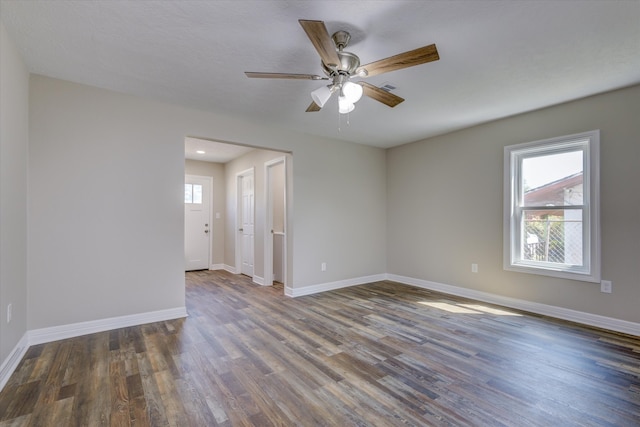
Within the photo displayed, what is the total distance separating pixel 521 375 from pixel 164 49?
12.2ft

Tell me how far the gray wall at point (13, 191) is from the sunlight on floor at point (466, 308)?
4.21 metres

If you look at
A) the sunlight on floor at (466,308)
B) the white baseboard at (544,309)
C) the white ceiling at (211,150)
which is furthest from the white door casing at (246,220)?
the sunlight on floor at (466,308)

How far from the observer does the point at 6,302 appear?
86.9 inches

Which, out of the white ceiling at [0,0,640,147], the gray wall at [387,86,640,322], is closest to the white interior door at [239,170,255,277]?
the white ceiling at [0,0,640,147]

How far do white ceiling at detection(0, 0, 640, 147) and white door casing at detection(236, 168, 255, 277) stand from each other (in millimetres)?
2529

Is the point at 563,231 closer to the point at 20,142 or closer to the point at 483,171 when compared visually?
the point at 483,171

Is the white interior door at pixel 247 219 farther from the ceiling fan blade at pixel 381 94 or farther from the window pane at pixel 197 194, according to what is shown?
the ceiling fan blade at pixel 381 94

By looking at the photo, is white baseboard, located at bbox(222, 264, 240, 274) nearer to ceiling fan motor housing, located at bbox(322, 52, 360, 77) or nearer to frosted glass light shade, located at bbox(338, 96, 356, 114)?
frosted glass light shade, located at bbox(338, 96, 356, 114)

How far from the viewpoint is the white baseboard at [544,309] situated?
3.04 meters

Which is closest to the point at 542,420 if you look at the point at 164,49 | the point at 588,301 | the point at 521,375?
the point at 521,375

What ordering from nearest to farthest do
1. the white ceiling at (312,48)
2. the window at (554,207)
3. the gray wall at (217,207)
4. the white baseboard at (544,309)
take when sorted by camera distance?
the white ceiling at (312,48) < the white baseboard at (544,309) < the window at (554,207) < the gray wall at (217,207)

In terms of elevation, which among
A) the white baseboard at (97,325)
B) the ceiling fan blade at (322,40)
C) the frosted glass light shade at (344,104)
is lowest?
the white baseboard at (97,325)

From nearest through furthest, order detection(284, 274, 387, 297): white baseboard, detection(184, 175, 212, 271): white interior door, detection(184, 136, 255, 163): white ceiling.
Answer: detection(284, 274, 387, 297): white baseboard
detection(184, 136, 255, 163): white ceiling
detection(184, 175, 212, 271): white interior door

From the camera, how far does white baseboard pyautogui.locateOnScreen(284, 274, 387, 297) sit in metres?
4.50
